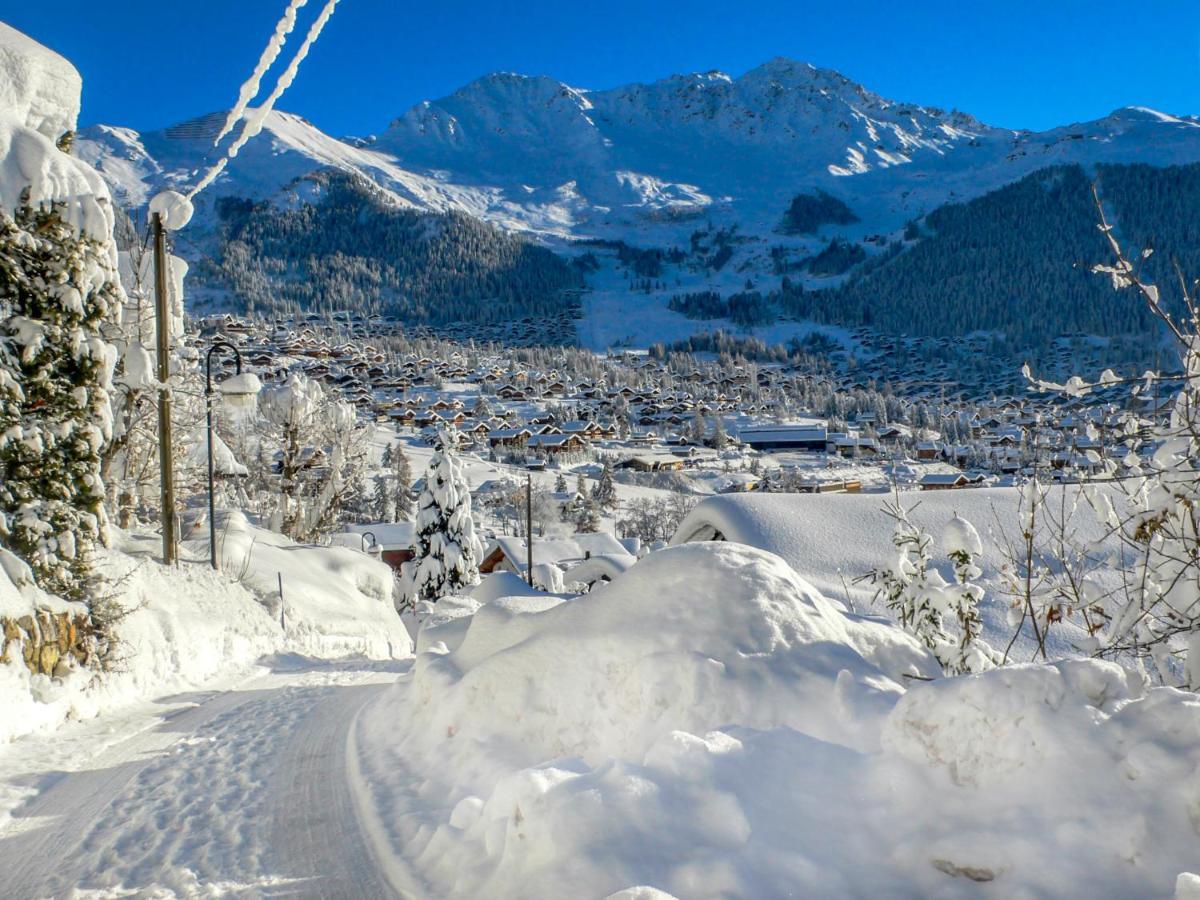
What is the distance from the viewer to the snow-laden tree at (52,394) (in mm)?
8016

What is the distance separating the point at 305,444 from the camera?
29531 millimetres

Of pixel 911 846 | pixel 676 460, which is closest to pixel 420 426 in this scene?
pixel 676 460

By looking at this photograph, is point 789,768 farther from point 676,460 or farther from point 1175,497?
point 676,460

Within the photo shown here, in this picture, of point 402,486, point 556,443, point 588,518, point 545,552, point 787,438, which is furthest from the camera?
point 787,438

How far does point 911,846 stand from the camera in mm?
3469

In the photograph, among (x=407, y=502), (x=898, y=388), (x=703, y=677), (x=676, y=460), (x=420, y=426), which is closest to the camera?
(x=703, y=677)

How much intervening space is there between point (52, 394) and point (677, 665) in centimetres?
721

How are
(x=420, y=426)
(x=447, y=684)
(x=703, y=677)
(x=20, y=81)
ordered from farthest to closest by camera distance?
1. (x=420, y=426)
2. (x=20, y=81)
3. (x=447, y=684)
4. (x=703, y=677)

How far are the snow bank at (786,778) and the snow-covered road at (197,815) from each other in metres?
0.42

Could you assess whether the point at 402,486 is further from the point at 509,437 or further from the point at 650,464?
the point at 509,437

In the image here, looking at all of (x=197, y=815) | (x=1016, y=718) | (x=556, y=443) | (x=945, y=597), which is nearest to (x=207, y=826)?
(x=197, y=815)

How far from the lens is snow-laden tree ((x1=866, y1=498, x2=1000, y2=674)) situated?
8070 mm

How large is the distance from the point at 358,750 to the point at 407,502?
60511mm

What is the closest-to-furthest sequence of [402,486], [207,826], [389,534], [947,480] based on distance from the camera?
1. [207,826]
2. [389,534]
3. [402,486]
4. [947,480]
